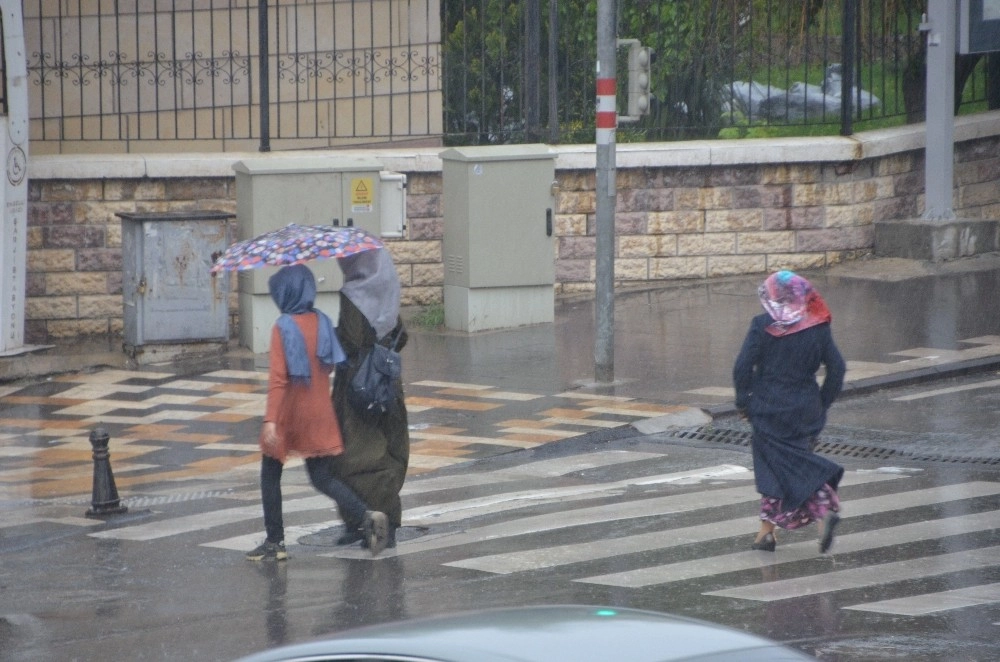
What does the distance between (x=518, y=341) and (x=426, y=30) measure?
414 centimetres

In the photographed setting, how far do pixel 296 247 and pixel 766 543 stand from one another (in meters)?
2.85

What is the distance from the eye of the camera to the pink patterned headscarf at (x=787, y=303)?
27.7 ft

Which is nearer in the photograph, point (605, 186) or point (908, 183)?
point (605, 186)

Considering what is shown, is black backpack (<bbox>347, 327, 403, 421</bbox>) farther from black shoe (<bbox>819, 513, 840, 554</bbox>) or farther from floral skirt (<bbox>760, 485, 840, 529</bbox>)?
black shoe (<bbox>819, 513, 840, 554</bbox>)

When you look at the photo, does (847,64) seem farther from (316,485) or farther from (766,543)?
(316,485)

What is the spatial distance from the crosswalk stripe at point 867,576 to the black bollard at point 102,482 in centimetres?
402

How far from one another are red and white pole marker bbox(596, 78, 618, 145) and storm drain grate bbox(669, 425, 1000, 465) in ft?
8.87


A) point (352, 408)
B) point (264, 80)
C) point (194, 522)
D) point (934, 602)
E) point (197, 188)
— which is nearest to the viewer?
point (934, 602)

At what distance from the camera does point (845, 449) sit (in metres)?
11.4

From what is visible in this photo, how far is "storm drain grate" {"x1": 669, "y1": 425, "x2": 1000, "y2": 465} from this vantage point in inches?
429

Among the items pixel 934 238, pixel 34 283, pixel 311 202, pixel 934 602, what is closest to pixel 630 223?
pixel 934 238

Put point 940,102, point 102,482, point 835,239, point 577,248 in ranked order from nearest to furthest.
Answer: point 102,482, point 577,248, point 940,102, point 835,239

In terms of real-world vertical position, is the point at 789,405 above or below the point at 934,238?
below

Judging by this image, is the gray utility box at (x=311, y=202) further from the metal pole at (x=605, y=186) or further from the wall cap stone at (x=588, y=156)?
the metal pole at (x=605, y=186)
